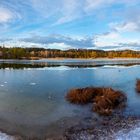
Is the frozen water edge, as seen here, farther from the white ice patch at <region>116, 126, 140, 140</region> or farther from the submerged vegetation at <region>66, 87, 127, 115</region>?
the submerged vegetation at <region>66, 87, 127, 115</region>

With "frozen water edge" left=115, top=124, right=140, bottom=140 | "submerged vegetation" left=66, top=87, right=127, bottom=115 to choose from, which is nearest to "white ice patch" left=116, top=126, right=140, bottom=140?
"frozen water edge" left=115, top=124, right=140, bottom=140

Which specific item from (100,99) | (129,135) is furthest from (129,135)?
(100,99)

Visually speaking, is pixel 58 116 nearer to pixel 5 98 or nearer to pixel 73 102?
pixel 73 102

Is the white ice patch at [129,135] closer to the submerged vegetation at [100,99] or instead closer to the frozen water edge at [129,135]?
the frozen water edge at [129,135]

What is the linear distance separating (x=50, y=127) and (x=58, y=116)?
2460 mm

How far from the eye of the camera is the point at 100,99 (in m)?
20.8

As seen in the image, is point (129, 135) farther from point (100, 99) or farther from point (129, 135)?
point (100, 99)

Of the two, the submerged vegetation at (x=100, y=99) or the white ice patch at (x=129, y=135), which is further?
the submerged vegetation at (x=100, y=99)

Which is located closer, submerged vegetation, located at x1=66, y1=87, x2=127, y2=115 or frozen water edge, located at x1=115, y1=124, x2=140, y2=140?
frozen water edge, located at x1=115, y1=124, x2=140, y2=140

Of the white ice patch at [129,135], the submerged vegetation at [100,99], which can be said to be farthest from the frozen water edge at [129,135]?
the submerged vegetation at [100,99]

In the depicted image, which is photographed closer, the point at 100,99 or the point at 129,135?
the point at 129,135

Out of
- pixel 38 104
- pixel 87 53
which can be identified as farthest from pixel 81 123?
pixel 87 53

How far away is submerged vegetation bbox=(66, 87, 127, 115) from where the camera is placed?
19.4m

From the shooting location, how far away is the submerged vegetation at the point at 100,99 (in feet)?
63.5
